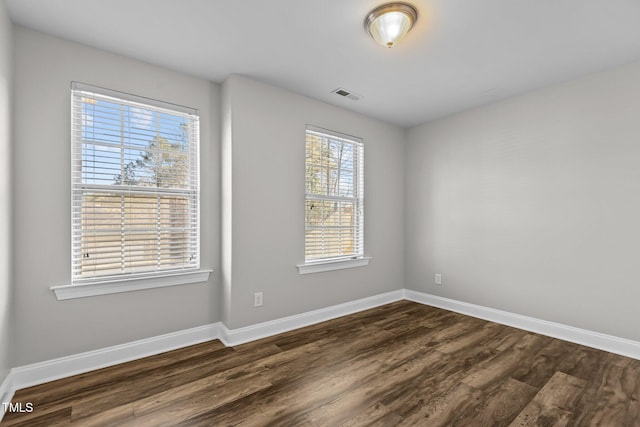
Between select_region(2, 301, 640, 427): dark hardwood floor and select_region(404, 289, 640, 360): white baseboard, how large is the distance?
0.13 metres

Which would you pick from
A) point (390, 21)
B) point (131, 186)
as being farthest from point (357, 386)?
point (390, 21)

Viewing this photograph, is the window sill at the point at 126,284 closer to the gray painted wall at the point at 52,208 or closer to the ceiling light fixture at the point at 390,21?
the gray painted wall at the point at 52,208

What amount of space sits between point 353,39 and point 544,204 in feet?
8.22

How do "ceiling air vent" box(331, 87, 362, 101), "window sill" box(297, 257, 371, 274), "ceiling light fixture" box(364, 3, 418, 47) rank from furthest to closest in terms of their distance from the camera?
"window sill" box(297, 257, 371, 274)
"ceiling air vent" box(331, 87, 362, 101)
"ceiling light fixture" box(364, 3, 418, 47)

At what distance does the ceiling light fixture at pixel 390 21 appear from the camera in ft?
6.30

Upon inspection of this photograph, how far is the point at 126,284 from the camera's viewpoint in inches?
97.0

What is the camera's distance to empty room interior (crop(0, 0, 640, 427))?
6.47ft

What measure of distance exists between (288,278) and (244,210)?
873 millimetres

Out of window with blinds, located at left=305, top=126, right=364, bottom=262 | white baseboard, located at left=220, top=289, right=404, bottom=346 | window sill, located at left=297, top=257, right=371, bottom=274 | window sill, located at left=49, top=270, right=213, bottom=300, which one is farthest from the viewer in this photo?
window with blinds, located at left=305, top=126, right=364, bottom=262

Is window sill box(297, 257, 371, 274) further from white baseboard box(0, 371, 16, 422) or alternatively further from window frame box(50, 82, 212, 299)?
white baseboard box(0, 371, 16, 422)

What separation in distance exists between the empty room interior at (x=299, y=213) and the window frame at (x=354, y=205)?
0.13ft

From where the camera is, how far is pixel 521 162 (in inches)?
129

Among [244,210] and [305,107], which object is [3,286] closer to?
[244,210]

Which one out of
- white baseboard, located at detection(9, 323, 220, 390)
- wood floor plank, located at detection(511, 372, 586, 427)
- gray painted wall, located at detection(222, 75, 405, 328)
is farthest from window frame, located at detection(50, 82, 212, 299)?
wood floor plank, located at detection(511, 372, 586, 427)
